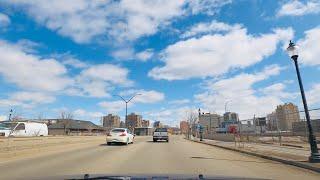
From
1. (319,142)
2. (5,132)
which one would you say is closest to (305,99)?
(319,142)

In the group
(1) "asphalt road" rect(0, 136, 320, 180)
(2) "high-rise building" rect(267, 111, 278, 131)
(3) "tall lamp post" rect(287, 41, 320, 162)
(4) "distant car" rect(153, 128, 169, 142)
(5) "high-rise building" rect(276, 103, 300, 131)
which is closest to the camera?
(1) "asphalt road" rect(0, 136, 320, 180)

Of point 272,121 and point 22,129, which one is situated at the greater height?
point 22,129

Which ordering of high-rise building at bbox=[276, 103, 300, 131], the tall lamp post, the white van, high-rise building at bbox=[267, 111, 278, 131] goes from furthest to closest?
the white van
high-rise building at bbox=[267, 111, 278, 131]
high-rise building at bbox=[276, 103, 300, 131]
the tall lamp post

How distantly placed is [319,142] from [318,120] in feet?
17.0

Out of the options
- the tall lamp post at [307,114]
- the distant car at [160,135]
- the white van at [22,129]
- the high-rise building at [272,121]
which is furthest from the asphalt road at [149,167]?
the distant car at [160,135]

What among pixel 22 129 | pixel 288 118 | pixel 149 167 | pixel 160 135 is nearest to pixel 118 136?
pixel 288 118

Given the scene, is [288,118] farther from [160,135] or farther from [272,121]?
[160,135]

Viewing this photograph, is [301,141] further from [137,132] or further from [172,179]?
[137,132]

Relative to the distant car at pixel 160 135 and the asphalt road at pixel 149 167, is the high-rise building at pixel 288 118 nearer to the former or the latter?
the asphalt road at pixel 149 167

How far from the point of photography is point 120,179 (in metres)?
3.99

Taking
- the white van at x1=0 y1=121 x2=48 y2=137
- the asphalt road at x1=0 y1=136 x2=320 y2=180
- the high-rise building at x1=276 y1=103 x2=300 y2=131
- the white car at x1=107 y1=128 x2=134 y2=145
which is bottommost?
the asphalt road at x1=0 y1=136 x2=320 y2=180

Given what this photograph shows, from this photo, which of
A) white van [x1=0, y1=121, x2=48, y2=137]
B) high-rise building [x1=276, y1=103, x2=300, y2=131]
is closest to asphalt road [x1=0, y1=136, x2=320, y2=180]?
high-rise building [x1=276, y1=103, x2=300, y2=131]

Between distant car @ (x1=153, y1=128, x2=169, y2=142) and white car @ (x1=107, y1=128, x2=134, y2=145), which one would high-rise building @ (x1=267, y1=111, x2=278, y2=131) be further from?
distant car @ (x1=153, y1=128, x2=169, y2=142)

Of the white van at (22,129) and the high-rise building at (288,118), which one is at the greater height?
the white van at (22,129)
